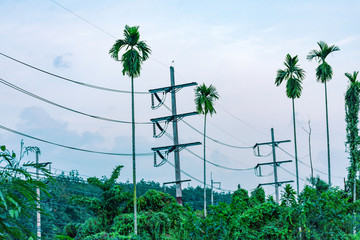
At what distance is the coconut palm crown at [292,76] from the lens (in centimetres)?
5959

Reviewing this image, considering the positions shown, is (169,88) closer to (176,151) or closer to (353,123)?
(176,151)

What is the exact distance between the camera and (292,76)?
60.2 metres

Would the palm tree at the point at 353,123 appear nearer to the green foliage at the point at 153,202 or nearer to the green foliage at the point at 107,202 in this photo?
the green foliage at the point at 153,202

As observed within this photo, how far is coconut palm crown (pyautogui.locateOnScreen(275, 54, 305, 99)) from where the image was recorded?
59.6 m

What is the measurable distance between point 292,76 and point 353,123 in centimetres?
888

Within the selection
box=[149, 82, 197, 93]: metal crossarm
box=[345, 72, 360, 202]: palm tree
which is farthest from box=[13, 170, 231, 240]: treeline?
box=[345, 72, 360, 202]: palm tree

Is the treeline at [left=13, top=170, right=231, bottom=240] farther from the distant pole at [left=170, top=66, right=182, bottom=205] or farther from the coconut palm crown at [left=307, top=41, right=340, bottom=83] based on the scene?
the coconut palm crown at [left=307, top=41, right=340, bottom=83]

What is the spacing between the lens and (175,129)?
45594 millimetres

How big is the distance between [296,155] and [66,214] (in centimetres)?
3078

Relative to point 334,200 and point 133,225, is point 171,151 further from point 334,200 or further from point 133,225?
point 334,200

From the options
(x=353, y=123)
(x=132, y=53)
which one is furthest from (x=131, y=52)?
(x=353, y=123)

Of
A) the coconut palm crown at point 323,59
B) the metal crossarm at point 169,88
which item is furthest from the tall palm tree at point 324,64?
the metal crossarm at point 169,88

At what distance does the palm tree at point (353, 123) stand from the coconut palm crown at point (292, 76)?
5855 millimetres

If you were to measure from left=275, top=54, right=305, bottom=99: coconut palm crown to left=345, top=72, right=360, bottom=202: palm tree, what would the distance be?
5855 mm
